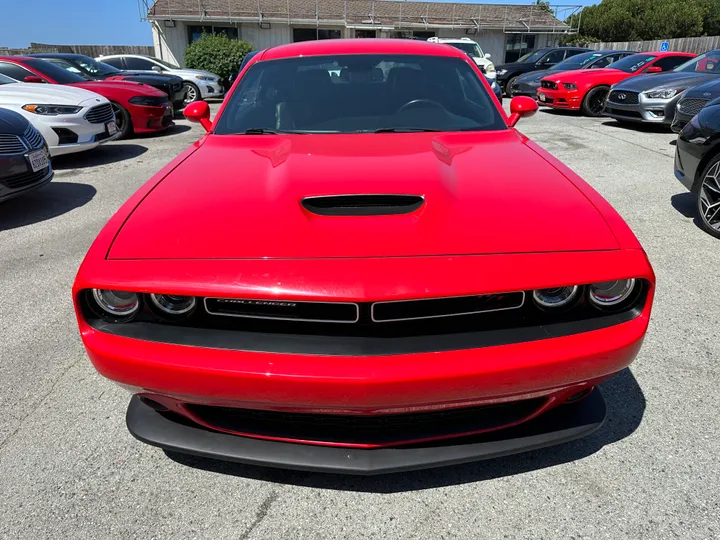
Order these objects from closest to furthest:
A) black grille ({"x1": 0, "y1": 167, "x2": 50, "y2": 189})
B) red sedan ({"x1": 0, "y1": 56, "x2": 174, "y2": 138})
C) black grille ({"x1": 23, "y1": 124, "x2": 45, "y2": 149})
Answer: black grille ({"x1": 0, "y1": 167, "x2": 50, "y2": 189}) < black grille ({"x1": 23, "y1": 124, "x2": 45, "y2": 149}) < red sedan ({"x1": 0, "y1": 56, "x2": 174, "y2": 138})

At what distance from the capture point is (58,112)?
6621 mm

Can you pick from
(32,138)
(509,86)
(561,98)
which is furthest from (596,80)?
(32,138)

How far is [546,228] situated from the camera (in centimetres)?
162

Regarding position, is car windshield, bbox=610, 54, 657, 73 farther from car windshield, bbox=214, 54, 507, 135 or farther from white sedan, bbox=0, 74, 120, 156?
white sedan, bbox=0, 74, 120, 156

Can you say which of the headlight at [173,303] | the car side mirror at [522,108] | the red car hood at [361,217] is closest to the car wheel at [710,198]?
the car side mirror at [522,108]

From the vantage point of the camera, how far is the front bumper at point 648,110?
8406mm

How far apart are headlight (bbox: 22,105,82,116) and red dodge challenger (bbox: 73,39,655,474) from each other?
5.88 metres

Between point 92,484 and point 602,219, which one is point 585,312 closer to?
point 602,219

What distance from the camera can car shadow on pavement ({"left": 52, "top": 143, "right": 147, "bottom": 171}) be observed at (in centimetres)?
724

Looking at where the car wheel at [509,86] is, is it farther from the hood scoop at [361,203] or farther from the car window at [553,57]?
the hood scoop at [361,203]

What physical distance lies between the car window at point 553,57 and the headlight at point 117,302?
55.1ft

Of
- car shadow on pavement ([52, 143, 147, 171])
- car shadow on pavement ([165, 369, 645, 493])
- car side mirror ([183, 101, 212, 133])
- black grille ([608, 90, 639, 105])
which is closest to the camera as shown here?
car shadow on pavement ([165, 369, 645, 493])

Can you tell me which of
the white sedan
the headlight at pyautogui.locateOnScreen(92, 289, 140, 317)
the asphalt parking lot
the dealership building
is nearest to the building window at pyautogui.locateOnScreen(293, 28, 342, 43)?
the dealership building

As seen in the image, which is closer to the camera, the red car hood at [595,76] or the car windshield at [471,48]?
the red car hood at [595,76]
